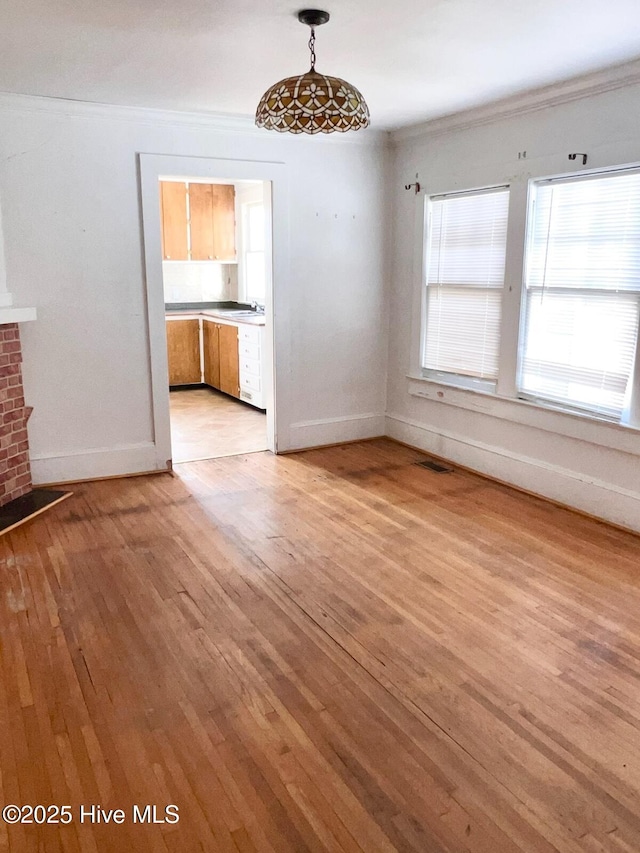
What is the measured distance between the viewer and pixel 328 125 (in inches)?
108

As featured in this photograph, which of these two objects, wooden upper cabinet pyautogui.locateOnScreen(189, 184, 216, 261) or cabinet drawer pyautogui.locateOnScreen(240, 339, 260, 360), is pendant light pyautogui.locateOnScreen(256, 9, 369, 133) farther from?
wooden upper cabinet pyautogui.locateOnScreen(189, 184, 216, 261)

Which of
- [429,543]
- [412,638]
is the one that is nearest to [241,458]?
[429,543]

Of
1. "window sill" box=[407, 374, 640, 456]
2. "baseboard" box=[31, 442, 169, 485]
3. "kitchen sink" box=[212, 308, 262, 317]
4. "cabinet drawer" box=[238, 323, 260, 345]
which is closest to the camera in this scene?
"window sill" box=[407, 374, 640, 456]

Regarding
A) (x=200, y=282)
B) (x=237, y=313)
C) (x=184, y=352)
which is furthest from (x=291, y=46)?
(x=200, y=282)

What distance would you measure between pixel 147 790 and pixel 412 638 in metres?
1.25

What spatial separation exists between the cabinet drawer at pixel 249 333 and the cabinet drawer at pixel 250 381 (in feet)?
1.23

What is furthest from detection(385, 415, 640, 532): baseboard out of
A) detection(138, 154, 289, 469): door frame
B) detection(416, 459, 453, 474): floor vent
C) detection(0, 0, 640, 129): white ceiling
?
detection(0, 0, 640, 129): white ceiling

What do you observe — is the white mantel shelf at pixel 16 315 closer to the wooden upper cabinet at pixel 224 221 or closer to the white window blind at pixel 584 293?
the white window blind at pixel 584 293

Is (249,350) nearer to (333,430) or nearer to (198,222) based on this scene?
(333,430)

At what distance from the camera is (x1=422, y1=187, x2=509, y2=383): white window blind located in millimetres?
4668

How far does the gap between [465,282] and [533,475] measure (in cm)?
154

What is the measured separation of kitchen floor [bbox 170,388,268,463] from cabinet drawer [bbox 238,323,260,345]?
0.76m

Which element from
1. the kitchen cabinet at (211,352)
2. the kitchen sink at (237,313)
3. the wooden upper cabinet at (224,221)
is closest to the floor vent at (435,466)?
the kitchen sink at (237,313)

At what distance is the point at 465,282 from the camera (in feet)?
16.3
